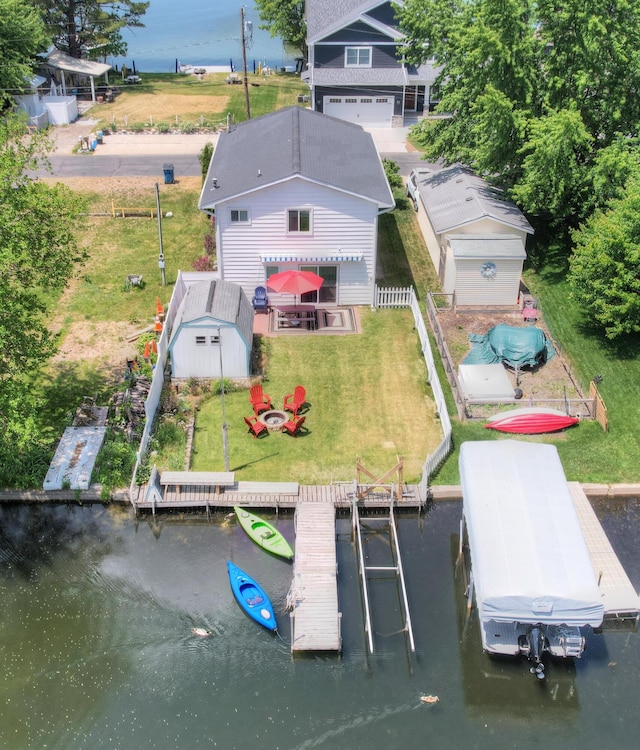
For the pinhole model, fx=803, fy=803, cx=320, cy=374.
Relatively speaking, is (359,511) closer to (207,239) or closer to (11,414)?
(11,414)

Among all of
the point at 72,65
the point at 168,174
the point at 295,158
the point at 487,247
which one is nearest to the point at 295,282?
the point at 295,158

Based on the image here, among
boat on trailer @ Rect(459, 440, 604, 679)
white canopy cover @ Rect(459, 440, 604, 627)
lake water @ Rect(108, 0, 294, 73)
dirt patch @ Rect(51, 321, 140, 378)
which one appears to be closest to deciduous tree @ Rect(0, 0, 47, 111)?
dirt patch @ Rect(51, 321, 140, 378)

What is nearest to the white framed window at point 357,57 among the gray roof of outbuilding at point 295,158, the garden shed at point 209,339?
the gray roof of outbuilding at point 295,158

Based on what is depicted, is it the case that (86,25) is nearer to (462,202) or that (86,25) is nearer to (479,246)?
(462,202)

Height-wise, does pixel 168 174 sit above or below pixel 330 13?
below

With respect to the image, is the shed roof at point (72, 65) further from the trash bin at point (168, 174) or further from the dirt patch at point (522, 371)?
the dirt patch at point (522, 371)

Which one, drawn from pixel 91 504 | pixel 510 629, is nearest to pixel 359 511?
pixel 510 629

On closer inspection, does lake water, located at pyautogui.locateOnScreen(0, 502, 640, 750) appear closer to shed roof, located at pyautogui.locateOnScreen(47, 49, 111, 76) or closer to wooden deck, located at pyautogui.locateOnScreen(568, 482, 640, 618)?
wooden deck, located at pyautogui.locateOnScreen(568, 482, 640, 618)
